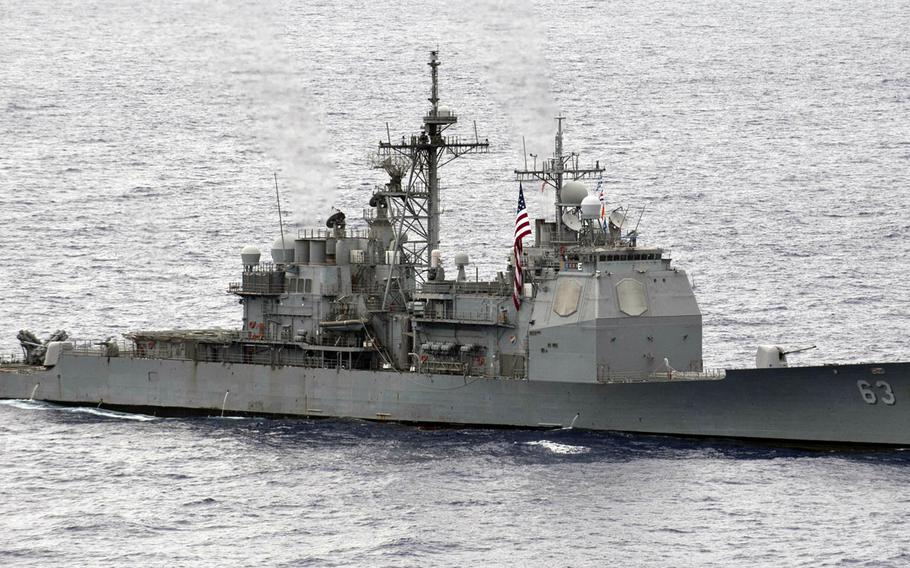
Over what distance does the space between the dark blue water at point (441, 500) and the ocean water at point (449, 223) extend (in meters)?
0.11

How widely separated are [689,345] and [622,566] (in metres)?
13.2

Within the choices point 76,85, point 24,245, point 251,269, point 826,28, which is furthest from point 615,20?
point 251,269

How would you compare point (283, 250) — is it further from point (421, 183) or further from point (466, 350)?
point (466, 350)

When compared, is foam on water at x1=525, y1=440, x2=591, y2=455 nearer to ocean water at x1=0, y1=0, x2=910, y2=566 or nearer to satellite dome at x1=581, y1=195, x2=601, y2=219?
ocean water at x1=0, y1=0, x2=910, y2=566

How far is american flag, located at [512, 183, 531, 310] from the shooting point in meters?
47.8

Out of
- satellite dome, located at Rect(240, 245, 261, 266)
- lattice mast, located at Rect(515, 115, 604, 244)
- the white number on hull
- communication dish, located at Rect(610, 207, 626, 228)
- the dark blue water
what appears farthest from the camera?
satellite dome, located at Rect(240, 245, 261, 266)

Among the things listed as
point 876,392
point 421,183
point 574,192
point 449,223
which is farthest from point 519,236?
point 449,223

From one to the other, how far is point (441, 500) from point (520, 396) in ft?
25.6

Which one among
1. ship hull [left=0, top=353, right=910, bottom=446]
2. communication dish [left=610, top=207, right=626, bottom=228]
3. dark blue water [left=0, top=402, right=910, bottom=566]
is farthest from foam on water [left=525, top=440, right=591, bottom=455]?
communication dish [left=610, top=207, right=626, bottom=228]

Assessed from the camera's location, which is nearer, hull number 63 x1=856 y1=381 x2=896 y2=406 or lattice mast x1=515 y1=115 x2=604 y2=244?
hull number 63 x1=856 y1=381 x2=896 y2=406

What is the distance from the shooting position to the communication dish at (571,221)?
49.9 metres

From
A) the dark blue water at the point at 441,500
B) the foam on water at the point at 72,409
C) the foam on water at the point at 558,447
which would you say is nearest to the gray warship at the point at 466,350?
the foam on water at the point at 72,409

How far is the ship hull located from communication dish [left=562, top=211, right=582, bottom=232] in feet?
15.6

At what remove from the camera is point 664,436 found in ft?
156
